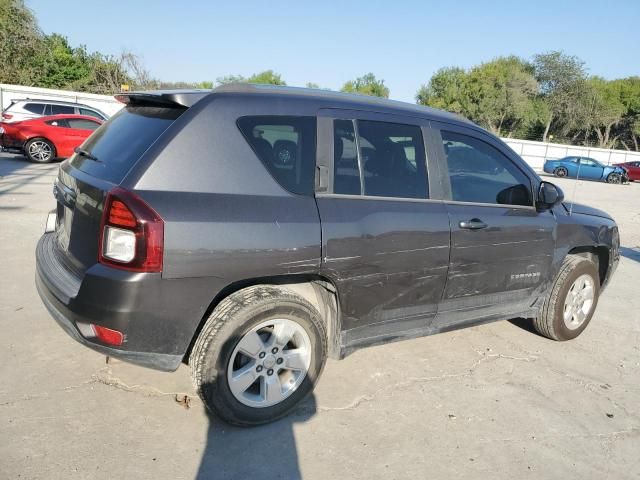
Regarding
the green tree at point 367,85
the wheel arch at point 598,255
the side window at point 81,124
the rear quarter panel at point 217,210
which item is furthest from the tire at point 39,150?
the green tree at point 367,85

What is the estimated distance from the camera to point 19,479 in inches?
93.5

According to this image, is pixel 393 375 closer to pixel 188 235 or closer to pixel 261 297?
pixel 261 297

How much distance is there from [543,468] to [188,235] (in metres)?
2.28

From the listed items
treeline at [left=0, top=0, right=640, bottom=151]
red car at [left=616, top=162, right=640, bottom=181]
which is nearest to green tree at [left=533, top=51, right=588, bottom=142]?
treeline at [left=0, top=0, right=640, bottom=151]

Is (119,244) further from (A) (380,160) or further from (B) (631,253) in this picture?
(B) (631,253)

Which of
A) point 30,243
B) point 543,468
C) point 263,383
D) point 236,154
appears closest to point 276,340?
point 263,383

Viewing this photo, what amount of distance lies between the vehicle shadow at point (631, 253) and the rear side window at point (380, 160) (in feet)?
21.8

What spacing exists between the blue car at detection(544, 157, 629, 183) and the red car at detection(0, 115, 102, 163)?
2518 cm

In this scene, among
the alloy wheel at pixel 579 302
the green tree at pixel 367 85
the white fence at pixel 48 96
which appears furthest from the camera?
the green tree at pixel 367 85

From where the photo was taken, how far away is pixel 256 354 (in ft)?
9.35

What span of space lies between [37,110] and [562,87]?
2182 inches

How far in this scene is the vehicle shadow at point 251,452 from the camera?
256 centimetres

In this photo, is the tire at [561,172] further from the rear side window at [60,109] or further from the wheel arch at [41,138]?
the wheel arch at [41,138]

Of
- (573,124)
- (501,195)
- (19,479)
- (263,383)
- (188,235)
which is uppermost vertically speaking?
(573,124)
